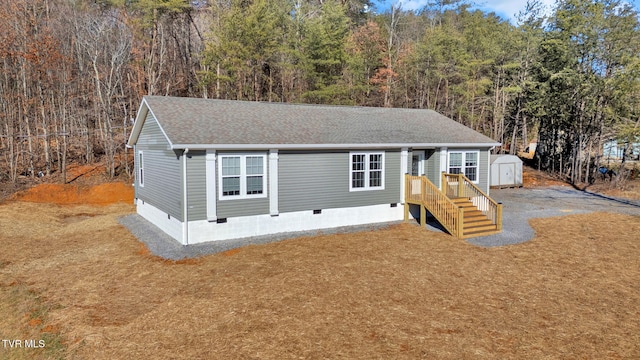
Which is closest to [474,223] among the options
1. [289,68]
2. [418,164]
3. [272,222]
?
[418,164]

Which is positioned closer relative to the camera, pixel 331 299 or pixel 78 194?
pixel 331 299

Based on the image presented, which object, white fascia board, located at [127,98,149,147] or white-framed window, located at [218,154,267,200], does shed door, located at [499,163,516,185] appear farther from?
white fascia board, located at [127,98,149,147]

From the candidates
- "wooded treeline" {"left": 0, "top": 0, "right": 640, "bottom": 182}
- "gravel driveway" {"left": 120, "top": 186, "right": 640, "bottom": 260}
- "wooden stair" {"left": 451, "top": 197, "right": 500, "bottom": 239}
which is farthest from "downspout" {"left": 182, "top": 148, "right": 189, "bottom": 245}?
"wooded treeline" {"left": 0, "top": 0, "right": 640, "bottom": 182}

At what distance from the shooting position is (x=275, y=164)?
12695 mm

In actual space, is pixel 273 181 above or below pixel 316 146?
below

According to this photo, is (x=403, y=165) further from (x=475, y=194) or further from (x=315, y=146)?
(x=315, y=146)

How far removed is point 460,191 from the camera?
14.9m

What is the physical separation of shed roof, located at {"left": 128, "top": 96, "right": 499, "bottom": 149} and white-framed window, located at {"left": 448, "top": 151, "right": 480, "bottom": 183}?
55 centimetres

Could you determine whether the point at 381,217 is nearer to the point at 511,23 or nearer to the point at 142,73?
the point at 142,73

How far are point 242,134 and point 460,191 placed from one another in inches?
339

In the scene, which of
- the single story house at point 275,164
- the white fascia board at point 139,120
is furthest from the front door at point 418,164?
the white fascia board at point 139,120

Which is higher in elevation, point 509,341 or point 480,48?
point 480,48

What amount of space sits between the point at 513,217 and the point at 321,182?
8.43 meters

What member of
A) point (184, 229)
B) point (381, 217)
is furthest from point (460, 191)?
point (184, 229)
